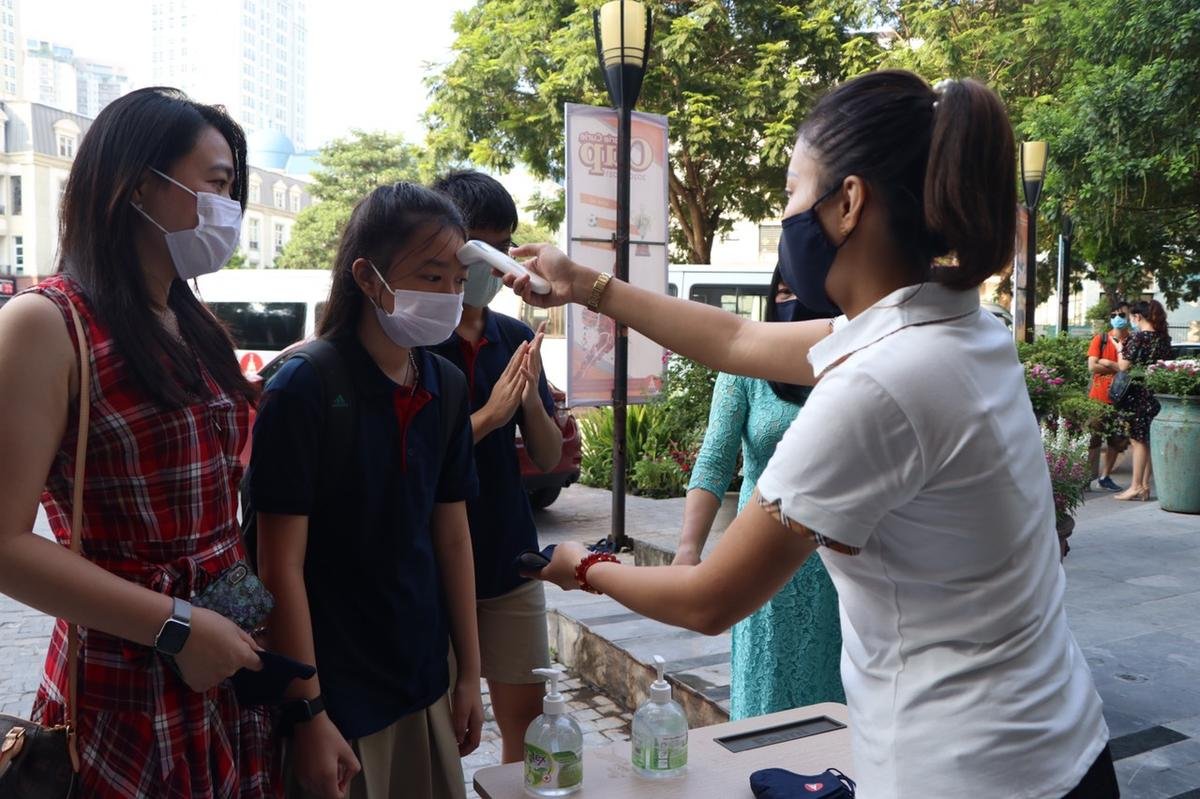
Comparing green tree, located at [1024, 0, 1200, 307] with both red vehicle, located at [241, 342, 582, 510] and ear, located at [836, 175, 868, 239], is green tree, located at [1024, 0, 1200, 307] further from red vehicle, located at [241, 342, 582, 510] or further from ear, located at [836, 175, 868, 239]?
ear, located at [836, 175, 868, 239]

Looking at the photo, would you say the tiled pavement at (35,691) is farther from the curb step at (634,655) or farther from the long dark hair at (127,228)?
the long dark hair at (127,228)

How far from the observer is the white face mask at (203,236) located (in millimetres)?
1775

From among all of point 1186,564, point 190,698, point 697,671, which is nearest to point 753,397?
point 190,698

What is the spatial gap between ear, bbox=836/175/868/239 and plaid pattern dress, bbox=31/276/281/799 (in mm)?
1073

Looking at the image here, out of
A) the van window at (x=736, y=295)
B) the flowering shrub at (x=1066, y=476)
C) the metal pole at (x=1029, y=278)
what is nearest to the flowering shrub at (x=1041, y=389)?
the flowering shrub at (x=1066, y=476)

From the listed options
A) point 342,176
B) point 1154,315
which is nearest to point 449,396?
point 1154,315

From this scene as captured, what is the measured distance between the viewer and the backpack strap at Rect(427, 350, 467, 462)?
212 centimetres

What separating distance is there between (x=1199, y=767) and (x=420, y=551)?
2.97 meters

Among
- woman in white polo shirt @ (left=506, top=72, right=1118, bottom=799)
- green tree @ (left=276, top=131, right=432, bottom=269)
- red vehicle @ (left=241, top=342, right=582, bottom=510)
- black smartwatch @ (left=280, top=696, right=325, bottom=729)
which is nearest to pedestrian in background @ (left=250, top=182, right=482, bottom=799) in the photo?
black smartwatch @ (left=280, top=696, right=325, bottom=729)

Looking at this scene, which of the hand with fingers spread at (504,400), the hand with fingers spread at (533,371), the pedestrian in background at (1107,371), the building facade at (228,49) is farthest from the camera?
the building facade at (228,49)

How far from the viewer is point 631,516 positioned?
8.49 m

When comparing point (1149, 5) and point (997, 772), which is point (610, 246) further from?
point (1149, 5)

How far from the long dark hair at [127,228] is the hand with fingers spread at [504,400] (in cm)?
92

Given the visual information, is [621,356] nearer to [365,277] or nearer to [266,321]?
[365,277]
